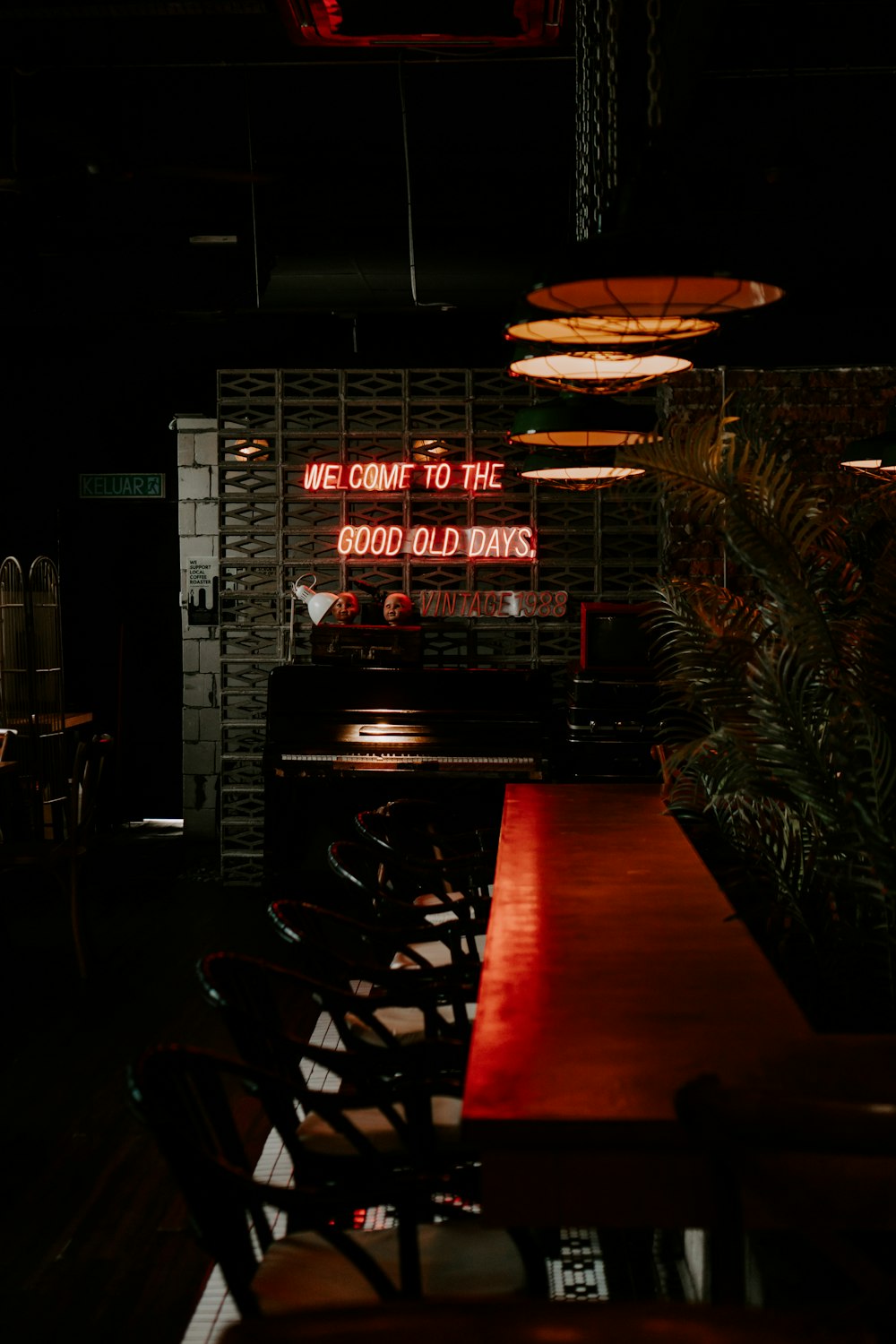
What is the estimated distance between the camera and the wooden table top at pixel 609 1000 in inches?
68.4

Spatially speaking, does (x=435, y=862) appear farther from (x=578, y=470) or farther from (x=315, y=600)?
(x=315, y=600)

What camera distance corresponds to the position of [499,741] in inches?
264

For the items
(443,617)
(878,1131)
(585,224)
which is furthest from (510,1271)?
(443,617)

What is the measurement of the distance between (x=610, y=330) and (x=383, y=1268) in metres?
1.93

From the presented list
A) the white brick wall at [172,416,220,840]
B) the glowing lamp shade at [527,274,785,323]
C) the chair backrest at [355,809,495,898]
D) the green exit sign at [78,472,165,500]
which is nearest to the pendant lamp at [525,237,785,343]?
the glowing lamp shade at [527,274,785,323]

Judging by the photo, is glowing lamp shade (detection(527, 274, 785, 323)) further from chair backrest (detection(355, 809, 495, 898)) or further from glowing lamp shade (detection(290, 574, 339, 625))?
glowing lamp shade (detection(290, 574, 339, 625))

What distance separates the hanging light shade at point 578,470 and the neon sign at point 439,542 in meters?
2.06

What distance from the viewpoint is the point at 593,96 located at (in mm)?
4102

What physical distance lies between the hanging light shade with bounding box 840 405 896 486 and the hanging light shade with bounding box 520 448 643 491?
983 millimetres

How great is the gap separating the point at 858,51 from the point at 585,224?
215 centimetres

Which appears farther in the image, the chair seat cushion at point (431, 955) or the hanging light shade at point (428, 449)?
the hanging light shade at point (428, 449)

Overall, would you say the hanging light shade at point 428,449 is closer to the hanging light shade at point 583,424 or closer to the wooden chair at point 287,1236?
the hanging light shade at point 583,424

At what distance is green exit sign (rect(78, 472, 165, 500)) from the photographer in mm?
9734

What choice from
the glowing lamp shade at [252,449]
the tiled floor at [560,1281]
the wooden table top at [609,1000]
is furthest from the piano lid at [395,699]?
the tiled floor at [560,1281]
